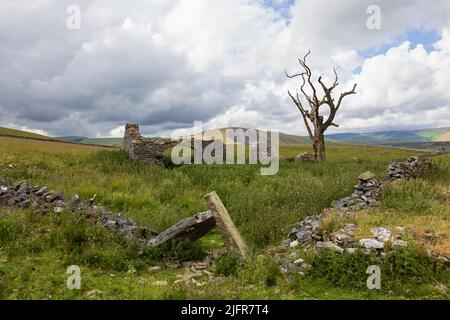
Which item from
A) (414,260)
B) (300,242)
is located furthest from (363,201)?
(414,260)

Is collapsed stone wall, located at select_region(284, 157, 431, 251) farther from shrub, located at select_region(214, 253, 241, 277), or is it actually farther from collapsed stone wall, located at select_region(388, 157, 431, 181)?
shrub, located at select_region(214, 253, 241, 277)

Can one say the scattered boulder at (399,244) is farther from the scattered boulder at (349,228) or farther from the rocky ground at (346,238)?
the scattered boulder at (349,228)

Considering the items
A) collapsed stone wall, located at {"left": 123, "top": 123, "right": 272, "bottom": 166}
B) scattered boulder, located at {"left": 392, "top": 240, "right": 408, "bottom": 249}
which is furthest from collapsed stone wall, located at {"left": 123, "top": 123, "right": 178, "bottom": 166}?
scattered boulder, located at {"left": 392, "top": 240, "right": 408, "bottom": 249}

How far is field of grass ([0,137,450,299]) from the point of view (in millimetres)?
6387

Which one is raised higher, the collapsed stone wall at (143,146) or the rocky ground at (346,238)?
the collapsed stone wall at (143,146)

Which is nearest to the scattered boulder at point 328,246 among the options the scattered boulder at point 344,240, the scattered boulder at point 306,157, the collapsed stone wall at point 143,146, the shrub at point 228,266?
the scattered boulder at point 344,240

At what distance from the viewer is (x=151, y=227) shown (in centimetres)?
1035

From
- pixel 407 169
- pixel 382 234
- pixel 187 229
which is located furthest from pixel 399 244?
pixel 407 169

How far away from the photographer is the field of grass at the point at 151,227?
6387 millimetres

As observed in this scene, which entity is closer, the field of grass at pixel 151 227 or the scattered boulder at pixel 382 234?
the field of grass at pixel 151 227

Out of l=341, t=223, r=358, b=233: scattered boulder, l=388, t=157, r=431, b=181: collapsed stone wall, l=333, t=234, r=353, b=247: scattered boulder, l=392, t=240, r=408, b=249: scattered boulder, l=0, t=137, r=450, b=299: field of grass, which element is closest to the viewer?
l=0, t=137, r=450, b=299: field of grass

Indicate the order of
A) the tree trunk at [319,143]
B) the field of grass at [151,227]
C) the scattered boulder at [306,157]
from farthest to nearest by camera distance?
the tree trunk at [319,143] < the scattered boulder at [306,157] < the field of grass at [151,227]

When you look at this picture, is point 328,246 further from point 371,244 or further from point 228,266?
point 228,266
